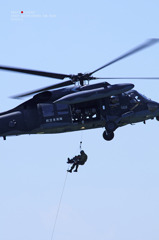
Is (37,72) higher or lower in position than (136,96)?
higher

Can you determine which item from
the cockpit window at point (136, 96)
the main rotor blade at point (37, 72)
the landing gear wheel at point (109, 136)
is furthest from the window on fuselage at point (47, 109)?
the cockpit window at point (136, 96)

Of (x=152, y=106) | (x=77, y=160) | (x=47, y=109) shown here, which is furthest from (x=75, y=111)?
(x=152, y=106)

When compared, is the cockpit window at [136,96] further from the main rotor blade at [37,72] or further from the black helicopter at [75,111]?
the main rotor blade at [37,72]

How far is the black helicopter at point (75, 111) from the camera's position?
3694cm

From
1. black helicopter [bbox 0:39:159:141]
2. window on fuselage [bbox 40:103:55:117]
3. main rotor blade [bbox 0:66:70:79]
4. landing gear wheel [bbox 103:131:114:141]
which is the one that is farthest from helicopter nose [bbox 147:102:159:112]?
window on fuselage [bbox 40:103:55:117]

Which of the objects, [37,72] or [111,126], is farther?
[111,126]

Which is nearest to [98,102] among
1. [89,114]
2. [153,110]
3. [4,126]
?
[89,114]

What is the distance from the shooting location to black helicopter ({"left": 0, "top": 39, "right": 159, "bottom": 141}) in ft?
121

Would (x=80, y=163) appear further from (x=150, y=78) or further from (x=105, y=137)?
(x=150, y=78)

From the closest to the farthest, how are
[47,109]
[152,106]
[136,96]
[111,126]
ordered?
[111,126] → [47,109] → [152,106] → [136,96]

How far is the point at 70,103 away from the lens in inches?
1410

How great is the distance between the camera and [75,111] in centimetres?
3694

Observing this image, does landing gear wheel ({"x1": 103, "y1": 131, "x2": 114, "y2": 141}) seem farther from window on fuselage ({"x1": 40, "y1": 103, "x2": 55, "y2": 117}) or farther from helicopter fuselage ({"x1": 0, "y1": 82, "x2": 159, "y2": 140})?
window on fuselage ({"x1": 40, "y1": 103, "x2": 55, "y2": 117})

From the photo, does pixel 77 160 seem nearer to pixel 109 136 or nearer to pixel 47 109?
pixel 109 136
